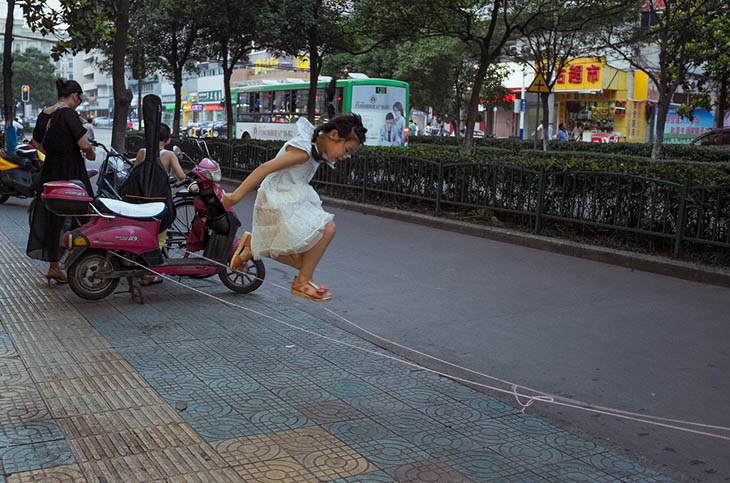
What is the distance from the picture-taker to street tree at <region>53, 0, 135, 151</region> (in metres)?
11.4

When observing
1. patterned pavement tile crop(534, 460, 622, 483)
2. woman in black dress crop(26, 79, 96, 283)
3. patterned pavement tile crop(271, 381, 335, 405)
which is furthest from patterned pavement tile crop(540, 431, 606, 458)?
woman in black dress crop(26, 79, 96, 283)

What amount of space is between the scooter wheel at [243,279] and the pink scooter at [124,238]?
67 millimetres

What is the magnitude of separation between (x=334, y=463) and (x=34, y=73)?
90.2 meters

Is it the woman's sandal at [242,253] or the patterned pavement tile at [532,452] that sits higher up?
the woman's sandal at [242,253]

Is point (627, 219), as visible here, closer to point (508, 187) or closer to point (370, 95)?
point (508, 187)

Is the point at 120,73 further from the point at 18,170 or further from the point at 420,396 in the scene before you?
the point at 420,396

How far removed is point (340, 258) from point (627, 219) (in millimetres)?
3615

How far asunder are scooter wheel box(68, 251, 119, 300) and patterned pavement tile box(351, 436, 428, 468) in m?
3.71

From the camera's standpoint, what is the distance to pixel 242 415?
4.26m

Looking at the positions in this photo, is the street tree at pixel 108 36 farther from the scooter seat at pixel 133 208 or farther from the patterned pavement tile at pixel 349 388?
the patterned pavement tile at pixel 349 388

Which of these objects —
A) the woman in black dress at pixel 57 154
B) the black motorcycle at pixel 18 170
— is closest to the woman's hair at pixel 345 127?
the woman in black dress at pixel 57 154

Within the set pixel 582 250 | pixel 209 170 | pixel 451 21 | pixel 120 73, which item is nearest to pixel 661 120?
pixel 451 21

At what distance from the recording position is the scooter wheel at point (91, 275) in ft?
22.1

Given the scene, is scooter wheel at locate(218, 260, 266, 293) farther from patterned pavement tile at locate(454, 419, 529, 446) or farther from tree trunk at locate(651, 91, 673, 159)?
tree trunk at locate(651, 91, 673, 159)
